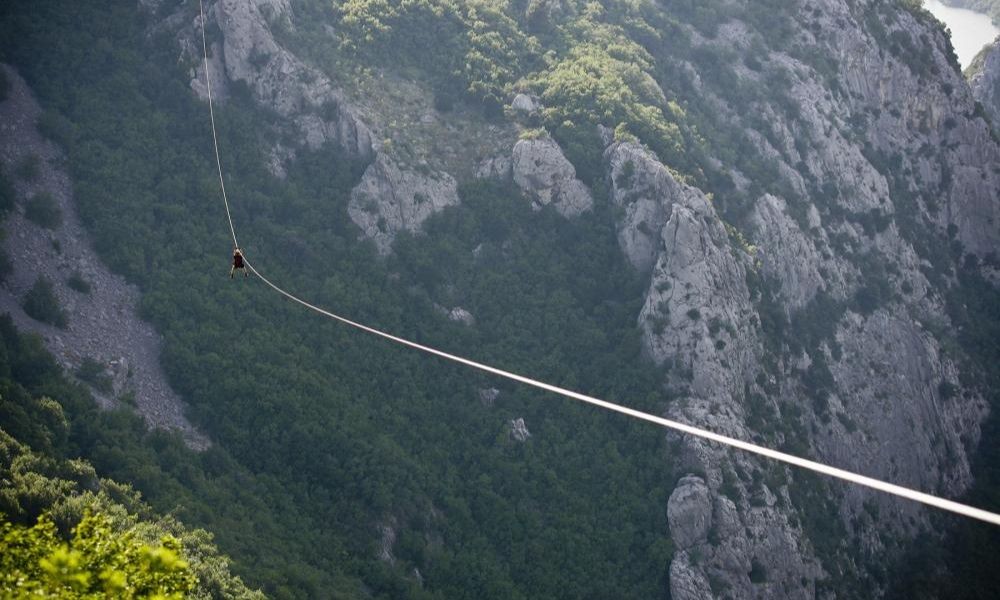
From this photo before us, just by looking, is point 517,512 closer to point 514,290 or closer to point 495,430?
point 495,430

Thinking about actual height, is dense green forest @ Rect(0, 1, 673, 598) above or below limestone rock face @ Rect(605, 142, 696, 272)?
below

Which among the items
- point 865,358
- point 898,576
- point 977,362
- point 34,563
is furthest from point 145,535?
point 977,362

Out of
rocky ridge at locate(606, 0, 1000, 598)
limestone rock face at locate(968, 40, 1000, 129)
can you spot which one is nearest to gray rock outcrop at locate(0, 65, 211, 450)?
rocky ridge at locate(606, 0, 1000, 598)

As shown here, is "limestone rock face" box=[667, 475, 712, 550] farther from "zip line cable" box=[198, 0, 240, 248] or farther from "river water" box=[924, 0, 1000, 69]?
"river water" box=[924, 0, 1000, 69]

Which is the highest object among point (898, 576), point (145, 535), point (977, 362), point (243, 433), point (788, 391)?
point (977, 362)

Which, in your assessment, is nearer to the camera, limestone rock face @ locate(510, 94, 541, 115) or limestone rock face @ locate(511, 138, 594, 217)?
limestone rock face @ locate(511, 138, 594, 217)

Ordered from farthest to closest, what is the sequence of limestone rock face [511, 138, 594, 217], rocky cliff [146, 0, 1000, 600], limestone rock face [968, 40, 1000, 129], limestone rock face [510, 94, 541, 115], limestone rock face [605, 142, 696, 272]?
limestone rock face [968, 40, 1000, 129], limestone rock face [510, 94, 541, 115], limestone rock face [511, 138, 594, 217], limestone rock face [605, 142, 696, 272], rocky cliff [146, 0, 1000, 600]

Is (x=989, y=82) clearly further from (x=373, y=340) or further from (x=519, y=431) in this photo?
(x=373, y=340)

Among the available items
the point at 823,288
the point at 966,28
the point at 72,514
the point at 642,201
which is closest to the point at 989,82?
the point at 823,288
